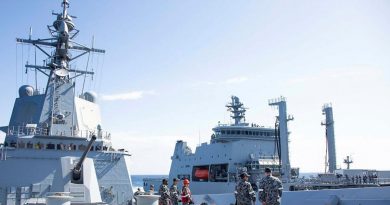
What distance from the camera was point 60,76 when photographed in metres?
23.6

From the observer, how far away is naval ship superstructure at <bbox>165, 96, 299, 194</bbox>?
3341cm

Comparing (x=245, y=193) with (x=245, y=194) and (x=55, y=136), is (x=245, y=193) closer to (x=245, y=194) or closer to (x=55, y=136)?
(x=245, y=194)

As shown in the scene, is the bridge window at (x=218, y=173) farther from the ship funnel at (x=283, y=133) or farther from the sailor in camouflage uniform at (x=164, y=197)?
the sailor in camouflage uniform at (x=164, y=197)

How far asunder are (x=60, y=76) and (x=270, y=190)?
1849cm

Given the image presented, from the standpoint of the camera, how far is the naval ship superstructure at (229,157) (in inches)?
1315

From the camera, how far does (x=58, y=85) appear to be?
75.6 ft

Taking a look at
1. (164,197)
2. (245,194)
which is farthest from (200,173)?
(245,194)

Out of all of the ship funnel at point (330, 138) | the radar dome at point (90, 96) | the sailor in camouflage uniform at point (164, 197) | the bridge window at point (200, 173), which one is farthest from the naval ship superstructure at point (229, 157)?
the sailor in camouflage uniform at point (164, 197)

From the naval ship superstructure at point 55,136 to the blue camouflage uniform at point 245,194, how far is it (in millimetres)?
9547

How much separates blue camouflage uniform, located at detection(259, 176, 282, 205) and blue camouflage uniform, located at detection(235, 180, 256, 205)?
12.4 inches

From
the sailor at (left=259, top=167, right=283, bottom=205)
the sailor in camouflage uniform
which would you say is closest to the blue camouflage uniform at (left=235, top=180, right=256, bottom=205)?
the sailor at (left=259, top=167, right=283, bottom=205)

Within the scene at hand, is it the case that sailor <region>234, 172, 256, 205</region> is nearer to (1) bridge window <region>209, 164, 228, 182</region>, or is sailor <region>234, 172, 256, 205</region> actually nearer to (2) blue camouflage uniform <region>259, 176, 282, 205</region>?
(2) blue camouflage uniform <region>259, 176, 282, 205</region>

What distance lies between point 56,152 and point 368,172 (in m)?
20.1

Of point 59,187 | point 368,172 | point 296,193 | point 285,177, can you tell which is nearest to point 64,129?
point 59,187
